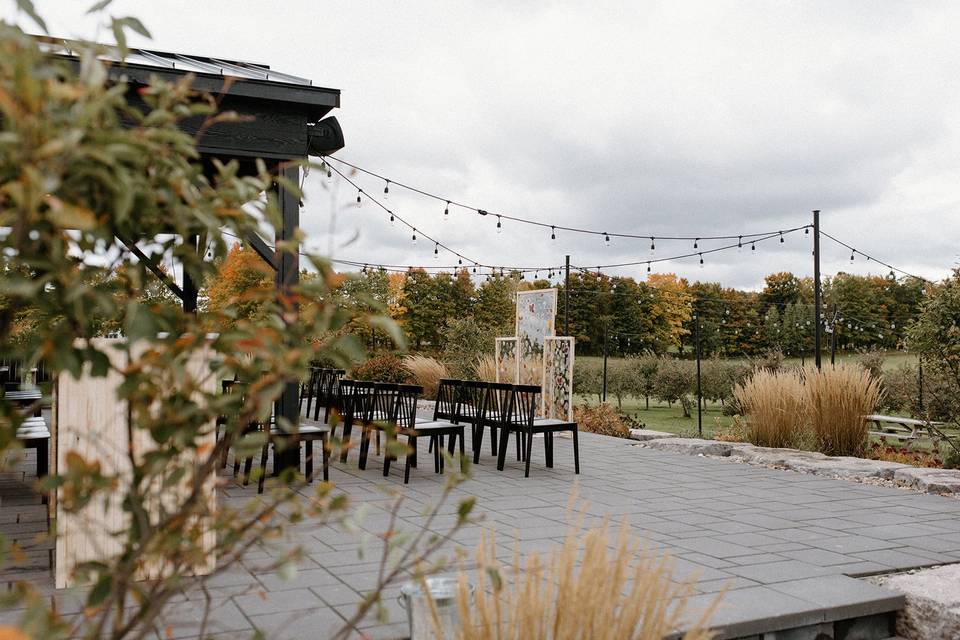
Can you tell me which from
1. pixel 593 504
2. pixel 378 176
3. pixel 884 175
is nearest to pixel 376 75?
pixel 378 176

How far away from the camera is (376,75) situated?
35.4 ft

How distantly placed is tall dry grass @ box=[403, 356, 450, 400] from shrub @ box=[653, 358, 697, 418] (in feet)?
18.3

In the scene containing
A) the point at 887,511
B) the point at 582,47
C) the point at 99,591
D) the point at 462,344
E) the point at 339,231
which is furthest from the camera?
the point at 462,344

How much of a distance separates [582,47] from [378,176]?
329cm

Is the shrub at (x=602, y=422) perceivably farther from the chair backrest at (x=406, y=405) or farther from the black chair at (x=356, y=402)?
the chair backrest at (x=406, y=405)

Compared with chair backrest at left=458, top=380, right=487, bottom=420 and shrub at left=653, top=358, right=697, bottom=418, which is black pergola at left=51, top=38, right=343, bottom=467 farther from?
shrub at left=653, top=358, right=697, bottom=418

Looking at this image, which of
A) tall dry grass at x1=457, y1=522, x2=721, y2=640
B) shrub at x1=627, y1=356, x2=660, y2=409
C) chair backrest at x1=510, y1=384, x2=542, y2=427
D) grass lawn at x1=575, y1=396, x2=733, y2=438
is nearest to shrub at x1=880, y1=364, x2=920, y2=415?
grass lawn at x1=575, y1=396, x2=733, y2=438

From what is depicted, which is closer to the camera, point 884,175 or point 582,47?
point 582,47

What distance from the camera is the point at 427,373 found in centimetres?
1432

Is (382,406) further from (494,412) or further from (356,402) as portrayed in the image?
(494,412)

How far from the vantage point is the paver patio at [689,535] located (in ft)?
10.1

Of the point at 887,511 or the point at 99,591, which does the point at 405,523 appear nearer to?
the point at 887,511

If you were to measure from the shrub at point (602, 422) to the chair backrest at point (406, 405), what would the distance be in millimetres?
4048

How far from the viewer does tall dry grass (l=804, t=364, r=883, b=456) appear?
7.80 m
